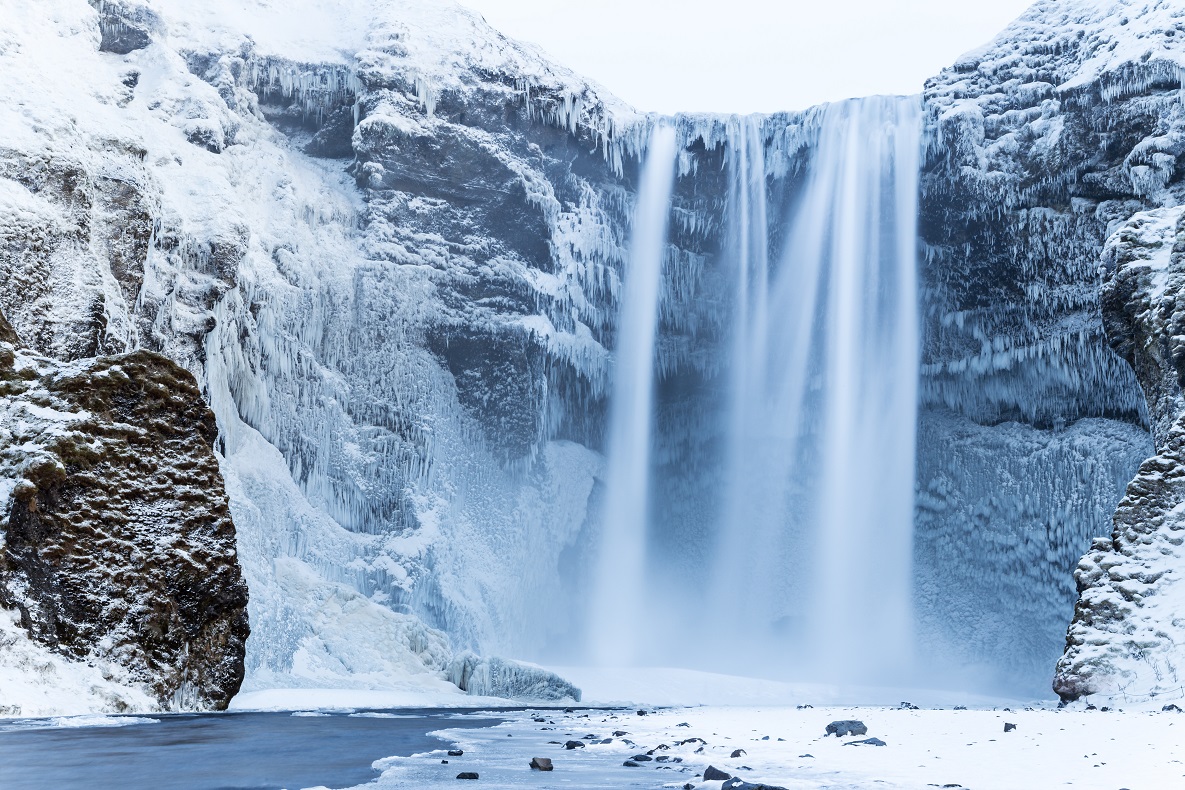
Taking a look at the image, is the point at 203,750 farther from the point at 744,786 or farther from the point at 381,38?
the point at 381,38

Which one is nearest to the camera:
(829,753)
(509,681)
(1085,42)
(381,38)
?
(829,753)

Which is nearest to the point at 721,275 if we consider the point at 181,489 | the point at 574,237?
the point at 574,237

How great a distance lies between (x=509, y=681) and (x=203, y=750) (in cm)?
1561

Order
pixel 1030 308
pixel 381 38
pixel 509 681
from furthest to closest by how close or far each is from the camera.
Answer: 1. pixel 381 38
2. pixel 1030 308
3. pixel 509 681

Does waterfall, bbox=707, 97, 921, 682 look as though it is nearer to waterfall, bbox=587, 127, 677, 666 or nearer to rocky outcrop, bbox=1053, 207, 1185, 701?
waterfall, bbox=587, 127, 677, 666

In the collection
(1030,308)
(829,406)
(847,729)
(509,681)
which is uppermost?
(1030,308)

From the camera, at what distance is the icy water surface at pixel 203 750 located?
338 inches

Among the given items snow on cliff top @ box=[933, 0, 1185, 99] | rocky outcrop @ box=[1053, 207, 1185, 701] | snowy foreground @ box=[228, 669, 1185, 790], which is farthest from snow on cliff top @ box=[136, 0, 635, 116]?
snowy foreground @ box=[228, 669, 1185, 790]

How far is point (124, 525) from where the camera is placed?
58.6 feet

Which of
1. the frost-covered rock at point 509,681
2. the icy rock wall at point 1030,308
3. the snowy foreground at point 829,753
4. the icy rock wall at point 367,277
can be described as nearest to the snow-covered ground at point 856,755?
the snowy foreground at point 829,753

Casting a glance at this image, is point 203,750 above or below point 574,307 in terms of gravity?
below

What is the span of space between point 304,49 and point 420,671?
2055cm

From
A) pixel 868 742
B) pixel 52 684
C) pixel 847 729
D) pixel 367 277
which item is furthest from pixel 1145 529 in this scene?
Answer: pixel 367 277

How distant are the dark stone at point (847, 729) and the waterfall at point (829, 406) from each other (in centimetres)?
2255
